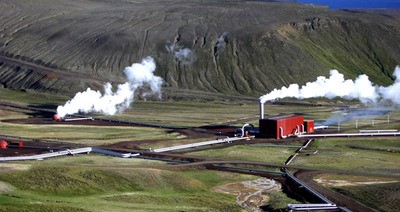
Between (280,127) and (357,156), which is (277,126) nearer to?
(280,127)

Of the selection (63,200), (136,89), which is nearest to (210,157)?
(63,200)

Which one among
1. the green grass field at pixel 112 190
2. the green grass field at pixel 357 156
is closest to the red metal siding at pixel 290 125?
the green grass field at pixel 357 156

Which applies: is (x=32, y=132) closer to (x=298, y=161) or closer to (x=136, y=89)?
(x=298, y=161)

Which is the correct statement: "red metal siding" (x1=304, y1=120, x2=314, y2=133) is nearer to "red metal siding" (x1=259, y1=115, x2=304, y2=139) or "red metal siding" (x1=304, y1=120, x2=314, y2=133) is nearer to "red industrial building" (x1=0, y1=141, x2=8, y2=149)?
"red metal siding" (x1=259, y1=115, x2=304, y2=139)

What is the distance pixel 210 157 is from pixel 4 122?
55.3m

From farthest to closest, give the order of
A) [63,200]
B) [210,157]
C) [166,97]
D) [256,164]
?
[166,97]
[210,157]
[256,164]
[63,200]

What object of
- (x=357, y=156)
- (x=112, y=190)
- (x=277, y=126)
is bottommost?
(x=112, y=190)

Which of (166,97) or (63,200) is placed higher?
(166,97)

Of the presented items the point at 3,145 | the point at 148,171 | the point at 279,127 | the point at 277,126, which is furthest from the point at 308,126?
the point at 148,171

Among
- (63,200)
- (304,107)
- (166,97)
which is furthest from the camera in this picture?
(166,97)

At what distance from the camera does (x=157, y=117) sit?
15925cm

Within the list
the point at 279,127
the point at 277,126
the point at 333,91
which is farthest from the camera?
the point at 333,91

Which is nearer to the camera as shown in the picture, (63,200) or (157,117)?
(63,200)

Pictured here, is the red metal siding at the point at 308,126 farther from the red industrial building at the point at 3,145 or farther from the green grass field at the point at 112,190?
the red industrial building at the point at 3,145
